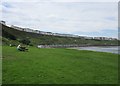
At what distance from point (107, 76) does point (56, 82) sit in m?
5.83

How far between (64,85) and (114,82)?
4385mm

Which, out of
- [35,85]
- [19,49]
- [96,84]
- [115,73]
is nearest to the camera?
[35,85]

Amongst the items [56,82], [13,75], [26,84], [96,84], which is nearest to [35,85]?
[26,84]

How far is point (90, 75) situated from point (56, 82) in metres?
4.71

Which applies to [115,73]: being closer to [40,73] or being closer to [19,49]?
[40,73]

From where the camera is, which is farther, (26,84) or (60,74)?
(60,74)

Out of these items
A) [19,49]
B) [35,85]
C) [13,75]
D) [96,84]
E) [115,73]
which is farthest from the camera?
[19,49]

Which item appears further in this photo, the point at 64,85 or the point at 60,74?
the point at 60,74

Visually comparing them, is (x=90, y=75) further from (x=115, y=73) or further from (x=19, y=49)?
(x=19, y=49)

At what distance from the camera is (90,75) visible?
22.9m

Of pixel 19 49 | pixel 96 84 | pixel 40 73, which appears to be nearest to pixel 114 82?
pixel 96 84

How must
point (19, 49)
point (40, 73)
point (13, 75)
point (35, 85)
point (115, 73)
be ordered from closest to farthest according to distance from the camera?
1. point (35, 85)
2. point (13, 75)
3. point (40, 73)
4. point (115, 73)
5. point (19, 49)

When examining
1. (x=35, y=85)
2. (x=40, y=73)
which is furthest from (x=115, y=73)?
(x=35, y=85)

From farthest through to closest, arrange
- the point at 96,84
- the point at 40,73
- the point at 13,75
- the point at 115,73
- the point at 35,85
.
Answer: the point at 115,73
the point at 40,73
the point at 13,75
the point at 96,84
the point at 35,85
